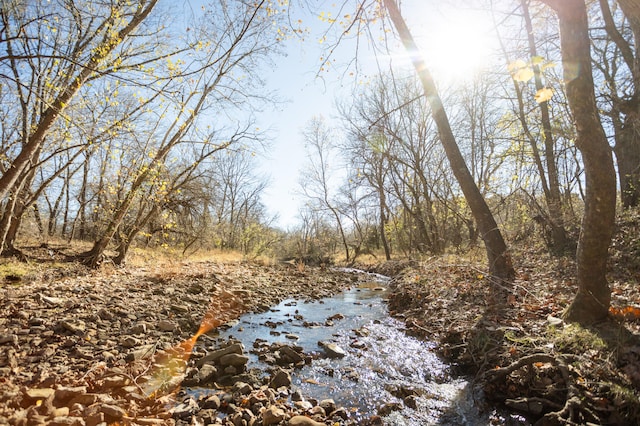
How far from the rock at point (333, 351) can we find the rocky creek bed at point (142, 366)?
2cm

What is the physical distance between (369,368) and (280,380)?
1.36 m

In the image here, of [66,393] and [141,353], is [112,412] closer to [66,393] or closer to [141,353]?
[66,393]

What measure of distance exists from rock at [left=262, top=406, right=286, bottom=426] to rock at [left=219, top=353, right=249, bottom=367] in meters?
1.28

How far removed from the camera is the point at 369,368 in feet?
14.8

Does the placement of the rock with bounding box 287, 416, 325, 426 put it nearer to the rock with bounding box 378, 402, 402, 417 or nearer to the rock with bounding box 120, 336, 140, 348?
the rock with bounding box 378, 402, 402, 417

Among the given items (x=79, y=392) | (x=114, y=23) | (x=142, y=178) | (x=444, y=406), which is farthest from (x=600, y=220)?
(x=142, y=178)

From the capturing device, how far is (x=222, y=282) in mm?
9227

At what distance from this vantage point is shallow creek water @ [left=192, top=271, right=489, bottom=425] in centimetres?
345

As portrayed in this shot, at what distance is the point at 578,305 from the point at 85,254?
1224cm

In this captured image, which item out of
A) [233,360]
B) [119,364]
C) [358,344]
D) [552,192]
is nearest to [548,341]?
[358,344]

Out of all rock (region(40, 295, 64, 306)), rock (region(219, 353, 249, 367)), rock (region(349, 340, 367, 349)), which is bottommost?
rock (region(349, 340, 367, 349))

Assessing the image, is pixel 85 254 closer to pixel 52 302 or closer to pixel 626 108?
pixel 52 302

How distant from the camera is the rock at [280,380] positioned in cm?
385

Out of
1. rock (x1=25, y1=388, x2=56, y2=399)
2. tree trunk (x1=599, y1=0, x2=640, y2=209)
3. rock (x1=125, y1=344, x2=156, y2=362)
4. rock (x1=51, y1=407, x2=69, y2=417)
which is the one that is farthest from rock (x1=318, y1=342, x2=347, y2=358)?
tree trunk (x1=599, y1=0, x2=640, y2=209)
